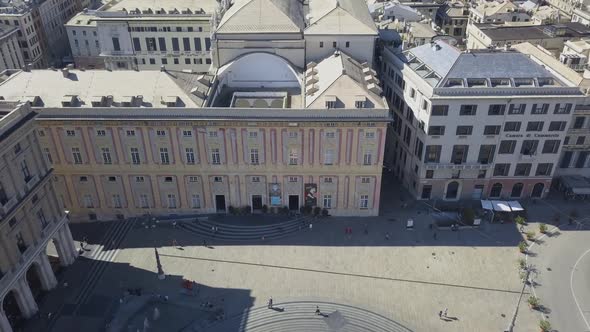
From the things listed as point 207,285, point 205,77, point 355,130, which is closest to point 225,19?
point 205,77

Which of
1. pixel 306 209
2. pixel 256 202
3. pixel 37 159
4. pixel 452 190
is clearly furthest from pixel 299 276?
pixel 37 159

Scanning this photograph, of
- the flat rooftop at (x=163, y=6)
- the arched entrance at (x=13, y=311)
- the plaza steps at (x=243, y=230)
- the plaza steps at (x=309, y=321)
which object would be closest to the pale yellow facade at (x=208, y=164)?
the plaza steps at (x=243, y=230)

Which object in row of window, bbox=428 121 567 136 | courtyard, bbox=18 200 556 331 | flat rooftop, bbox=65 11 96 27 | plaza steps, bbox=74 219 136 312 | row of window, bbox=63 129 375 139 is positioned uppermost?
flat rooftop, bbox=65 11 96 27

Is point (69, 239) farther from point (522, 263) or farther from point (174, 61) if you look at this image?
point (522, 263)

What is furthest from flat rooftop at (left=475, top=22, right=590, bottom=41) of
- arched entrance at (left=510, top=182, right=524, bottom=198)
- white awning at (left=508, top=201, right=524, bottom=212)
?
white awning at (left=508, top=201, right=524, bottom=212)

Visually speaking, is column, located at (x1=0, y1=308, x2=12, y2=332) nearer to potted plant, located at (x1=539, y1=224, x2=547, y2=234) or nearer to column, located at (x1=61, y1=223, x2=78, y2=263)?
column, located at (x1=61, y1=223, x2=78, y2=263)

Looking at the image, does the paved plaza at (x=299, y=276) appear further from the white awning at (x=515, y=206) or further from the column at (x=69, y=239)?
the white awning at (x=515, y=206)
